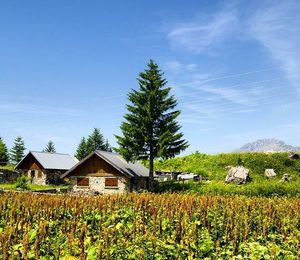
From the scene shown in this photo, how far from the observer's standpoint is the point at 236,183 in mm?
41156

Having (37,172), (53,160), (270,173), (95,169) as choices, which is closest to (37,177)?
(37,172)

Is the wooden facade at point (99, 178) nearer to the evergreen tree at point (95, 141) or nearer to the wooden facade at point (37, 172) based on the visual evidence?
the wooden facade at point (37, 172)

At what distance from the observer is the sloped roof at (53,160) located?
5919 cm

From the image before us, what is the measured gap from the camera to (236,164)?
51.2 metres

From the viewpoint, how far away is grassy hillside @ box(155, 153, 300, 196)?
3625 centimetres

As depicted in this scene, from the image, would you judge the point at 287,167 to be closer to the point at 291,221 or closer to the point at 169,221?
the point at 291,221

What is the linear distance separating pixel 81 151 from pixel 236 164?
41.4m

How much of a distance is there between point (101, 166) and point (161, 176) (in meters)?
12.0

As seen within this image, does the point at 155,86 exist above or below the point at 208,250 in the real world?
above

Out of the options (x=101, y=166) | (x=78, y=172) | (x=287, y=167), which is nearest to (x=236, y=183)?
(x=287, y=167)

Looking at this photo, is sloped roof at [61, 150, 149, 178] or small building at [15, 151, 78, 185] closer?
sloped roof at [61, 150, 149, 178]

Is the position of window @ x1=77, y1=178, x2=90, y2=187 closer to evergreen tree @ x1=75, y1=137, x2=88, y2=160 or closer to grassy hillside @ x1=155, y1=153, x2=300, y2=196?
grassy hillside @ x1=155, y1=153, x2=300, y2=196

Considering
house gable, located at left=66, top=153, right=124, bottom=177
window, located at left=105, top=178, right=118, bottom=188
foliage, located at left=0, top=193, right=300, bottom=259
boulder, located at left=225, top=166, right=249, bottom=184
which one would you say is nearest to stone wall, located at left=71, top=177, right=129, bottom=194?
window, located at left=105, top=178, right=118, bottom=188

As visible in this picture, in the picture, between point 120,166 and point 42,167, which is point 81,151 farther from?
point 120,166
